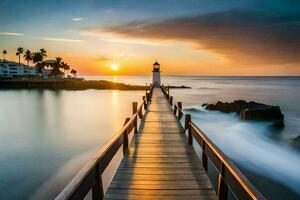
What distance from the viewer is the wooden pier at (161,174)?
11.8ft

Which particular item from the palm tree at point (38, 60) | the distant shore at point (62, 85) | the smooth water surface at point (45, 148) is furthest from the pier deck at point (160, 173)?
the palm tree at point (38, 60)

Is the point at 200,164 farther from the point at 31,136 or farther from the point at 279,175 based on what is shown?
the point at 31,136

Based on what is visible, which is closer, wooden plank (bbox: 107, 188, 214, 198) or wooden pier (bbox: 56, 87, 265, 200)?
wooden pier (bbox: 56, 87, 265, 200)

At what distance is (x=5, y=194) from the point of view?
12203mm

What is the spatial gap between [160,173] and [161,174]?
0.25 feet

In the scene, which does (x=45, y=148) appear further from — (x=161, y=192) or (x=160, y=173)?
(x=161, y=192)

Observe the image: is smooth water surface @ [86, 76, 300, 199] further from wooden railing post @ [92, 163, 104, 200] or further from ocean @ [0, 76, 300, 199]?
wooden railing post @ [92, 163, 104, 200]

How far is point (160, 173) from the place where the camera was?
6098 mm

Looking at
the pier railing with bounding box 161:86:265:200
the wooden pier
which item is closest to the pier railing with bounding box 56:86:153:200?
the wooden pier

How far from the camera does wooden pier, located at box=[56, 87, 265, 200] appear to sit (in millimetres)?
3582

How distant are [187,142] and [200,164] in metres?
2.42

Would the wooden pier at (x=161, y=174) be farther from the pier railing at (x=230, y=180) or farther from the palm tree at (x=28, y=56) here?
the palm tree at (x=28, y=56)

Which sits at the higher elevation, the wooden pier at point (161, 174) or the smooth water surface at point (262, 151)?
the wooden pier at point (161, 174)

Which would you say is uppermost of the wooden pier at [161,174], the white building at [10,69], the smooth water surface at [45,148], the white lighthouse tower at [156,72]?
the white building at [10,69]
